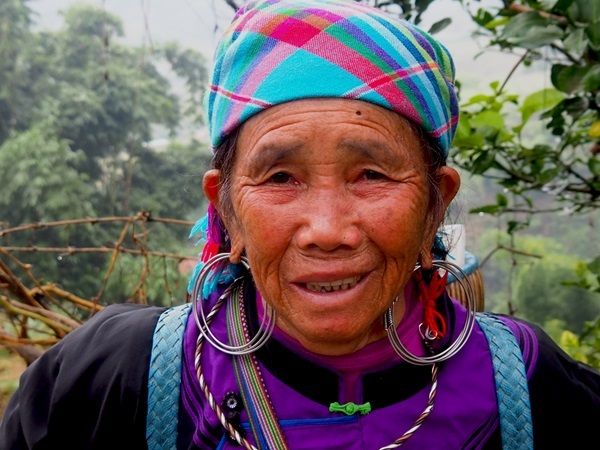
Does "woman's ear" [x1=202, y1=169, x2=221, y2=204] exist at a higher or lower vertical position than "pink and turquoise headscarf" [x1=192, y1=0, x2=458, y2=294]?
lower

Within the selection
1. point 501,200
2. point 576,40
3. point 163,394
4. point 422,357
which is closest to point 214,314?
point 163,394

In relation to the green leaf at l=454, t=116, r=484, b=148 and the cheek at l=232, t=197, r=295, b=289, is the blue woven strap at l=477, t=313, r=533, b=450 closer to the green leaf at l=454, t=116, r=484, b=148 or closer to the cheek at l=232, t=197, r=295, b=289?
the cheek at l=232, t=197, r=295, b=289

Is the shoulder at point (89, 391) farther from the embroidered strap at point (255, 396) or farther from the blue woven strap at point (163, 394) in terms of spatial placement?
the embroidered strap at point (255, 396)

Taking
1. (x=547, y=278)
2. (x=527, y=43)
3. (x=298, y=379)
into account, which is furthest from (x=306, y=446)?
(x=547, y=278)

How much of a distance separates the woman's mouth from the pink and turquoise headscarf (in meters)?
0.30

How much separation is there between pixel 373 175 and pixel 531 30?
0.79 m

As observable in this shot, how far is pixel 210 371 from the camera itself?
48.3 inches

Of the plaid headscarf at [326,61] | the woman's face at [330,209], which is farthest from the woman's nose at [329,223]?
the plaid headscarf at [326,61]

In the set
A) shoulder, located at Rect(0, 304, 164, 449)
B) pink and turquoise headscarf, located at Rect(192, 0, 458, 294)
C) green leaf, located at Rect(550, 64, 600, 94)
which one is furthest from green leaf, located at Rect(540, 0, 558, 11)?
shoulder, located at Rect(0, 304, 164, 449)

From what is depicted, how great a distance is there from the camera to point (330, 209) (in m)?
1.05

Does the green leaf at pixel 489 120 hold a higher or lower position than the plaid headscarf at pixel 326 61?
lower

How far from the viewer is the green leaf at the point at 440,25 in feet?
6.86

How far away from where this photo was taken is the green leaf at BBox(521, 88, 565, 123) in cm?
212

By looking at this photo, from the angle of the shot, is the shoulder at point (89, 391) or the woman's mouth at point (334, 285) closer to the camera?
the woman's mouth at point (334, 285)
